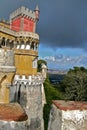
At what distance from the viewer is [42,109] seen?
34.6m

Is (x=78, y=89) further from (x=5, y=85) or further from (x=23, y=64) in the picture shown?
(x=5, y=85)

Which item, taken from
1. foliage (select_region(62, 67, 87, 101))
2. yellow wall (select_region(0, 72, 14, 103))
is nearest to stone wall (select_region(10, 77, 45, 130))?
yellow wall (select_region(0, 72, 14, 103))

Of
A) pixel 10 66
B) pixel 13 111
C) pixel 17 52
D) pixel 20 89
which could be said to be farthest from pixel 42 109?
pixel 13 111

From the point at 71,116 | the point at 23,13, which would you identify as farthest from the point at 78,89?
the point at 71,116

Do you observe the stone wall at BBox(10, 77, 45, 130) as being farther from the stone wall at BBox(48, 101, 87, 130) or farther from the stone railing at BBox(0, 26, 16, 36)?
the stone wall at BBox(48, 101, 87, 130)

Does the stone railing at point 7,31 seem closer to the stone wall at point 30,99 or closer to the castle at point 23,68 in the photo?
the castle at point 23,68

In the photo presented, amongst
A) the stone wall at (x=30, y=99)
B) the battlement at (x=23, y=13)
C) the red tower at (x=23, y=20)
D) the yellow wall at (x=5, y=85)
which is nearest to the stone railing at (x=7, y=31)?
the red tower at (x=23, y=20)

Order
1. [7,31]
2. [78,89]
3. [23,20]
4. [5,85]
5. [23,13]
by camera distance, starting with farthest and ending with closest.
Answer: [78,89] → [23,20] → [23,13] → [7,31] → [5,85]

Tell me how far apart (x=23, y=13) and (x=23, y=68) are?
8420 millimetres

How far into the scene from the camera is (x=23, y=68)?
34.3 m

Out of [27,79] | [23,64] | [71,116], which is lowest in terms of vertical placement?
[27,79]

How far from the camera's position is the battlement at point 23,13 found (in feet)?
122

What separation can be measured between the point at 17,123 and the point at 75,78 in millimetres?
33131

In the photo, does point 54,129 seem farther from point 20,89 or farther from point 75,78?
point 75,78
